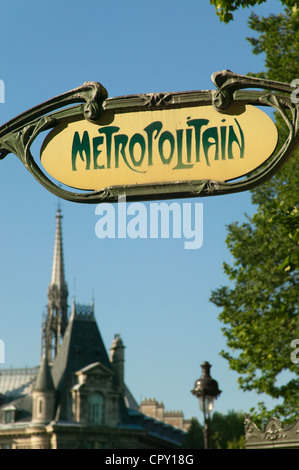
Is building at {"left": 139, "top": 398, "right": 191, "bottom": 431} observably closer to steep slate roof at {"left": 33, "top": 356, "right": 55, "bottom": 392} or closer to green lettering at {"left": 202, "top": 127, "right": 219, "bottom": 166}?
steep slate roof at {"left": 33, "top": 356, "right": 55, "bottom": 392}

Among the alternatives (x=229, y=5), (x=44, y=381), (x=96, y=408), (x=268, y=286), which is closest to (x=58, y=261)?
(x=44, y=381)

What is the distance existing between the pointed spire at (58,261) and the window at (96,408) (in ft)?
82.3

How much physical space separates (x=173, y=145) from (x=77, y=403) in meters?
72.6

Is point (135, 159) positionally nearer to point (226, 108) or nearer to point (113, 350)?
point (226, 108)

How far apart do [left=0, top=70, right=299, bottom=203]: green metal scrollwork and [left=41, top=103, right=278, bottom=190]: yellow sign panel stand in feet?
0.11

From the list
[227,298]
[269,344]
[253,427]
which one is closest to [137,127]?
[253,427]

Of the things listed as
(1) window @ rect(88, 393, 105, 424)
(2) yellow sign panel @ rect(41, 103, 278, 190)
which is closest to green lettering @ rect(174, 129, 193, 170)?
(2) yellow sign panel @ rect(41, 103, 278, 190)

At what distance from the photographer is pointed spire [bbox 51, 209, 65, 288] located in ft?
325

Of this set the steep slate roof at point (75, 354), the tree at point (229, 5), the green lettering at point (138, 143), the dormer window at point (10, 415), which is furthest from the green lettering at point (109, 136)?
the dormer window at point (10, 415)

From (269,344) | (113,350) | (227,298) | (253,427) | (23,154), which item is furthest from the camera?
(113,350)

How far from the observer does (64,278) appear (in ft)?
328

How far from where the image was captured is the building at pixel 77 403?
73.3 meters

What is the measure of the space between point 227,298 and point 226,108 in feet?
69.0
